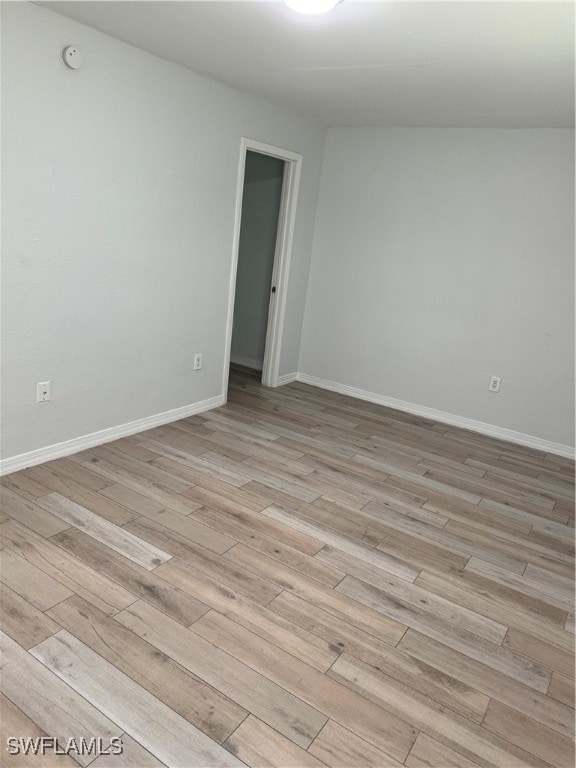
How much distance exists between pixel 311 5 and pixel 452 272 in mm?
2764

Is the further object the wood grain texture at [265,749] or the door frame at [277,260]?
the door frame at [277,260]

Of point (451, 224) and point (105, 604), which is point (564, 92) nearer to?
point (451, 224)

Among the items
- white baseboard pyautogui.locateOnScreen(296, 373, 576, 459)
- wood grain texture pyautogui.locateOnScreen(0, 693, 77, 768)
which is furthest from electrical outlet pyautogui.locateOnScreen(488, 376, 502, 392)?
wood grain texture pyautogui.locateOnScreen(0, 693, 77, 768)

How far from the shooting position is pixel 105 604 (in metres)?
2.11

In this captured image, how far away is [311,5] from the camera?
2.04m

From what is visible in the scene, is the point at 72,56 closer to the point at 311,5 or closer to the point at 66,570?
the point at 311,5

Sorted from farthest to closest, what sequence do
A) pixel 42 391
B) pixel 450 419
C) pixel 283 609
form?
pixel 450 419 → pixel 42 391 → pixel 283 609

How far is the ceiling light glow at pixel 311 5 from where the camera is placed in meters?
2.02

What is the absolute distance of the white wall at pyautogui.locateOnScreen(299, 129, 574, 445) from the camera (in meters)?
4.06

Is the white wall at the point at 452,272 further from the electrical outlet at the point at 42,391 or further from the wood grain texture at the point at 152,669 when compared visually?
the wood grain texture at the point at 152,669

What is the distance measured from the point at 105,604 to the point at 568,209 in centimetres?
389

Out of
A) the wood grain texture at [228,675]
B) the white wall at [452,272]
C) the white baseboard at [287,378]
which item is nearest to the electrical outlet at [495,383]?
the white wall at [452,272]

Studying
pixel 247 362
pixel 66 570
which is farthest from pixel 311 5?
pixel 247 362

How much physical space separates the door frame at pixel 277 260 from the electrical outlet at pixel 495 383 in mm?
1868
